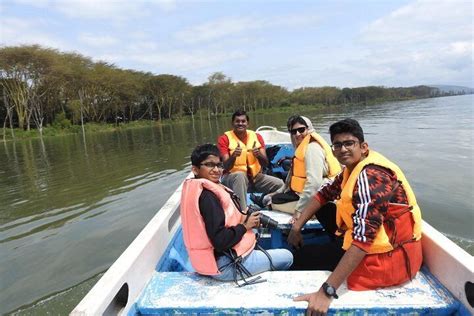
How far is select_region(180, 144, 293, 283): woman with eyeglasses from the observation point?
2.20 m

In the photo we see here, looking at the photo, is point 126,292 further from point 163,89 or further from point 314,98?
point 314,98

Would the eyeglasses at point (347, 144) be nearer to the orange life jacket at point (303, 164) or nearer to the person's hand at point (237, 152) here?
the orange life jacket at point (303, 164)

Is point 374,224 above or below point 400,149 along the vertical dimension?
above

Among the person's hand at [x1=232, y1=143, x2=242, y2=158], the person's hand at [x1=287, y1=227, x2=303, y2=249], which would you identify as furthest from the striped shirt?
the person's hand at [x1=232, y1=143, x2=242, y2=158]

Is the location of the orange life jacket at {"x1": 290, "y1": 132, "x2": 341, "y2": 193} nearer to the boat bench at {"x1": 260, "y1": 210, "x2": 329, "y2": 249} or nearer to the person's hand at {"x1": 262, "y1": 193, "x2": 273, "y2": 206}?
the person's hand at {"x1": 262, "y1": 193, "x2": 273, "y2": 206}

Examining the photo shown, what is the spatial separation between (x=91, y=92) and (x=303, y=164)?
136 feet

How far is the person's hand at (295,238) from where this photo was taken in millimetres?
2896

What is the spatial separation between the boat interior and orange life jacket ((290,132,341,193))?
1372 mm

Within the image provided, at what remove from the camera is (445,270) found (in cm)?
213

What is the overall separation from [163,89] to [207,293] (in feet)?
152

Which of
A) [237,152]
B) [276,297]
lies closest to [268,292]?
[276,297]

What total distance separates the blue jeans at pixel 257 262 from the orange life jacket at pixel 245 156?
251 cm

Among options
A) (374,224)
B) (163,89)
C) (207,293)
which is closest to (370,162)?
(374,224)

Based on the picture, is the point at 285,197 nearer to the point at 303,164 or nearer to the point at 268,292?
the point at 303,164
